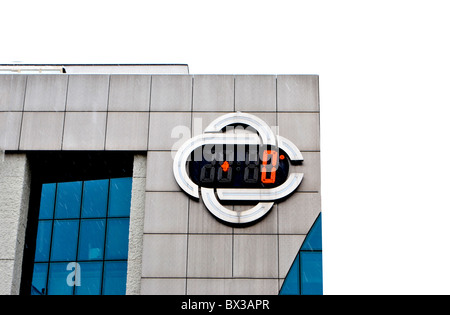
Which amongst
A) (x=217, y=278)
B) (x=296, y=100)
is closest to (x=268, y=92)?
(x=296, y=100)

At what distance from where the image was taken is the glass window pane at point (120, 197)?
812 inches

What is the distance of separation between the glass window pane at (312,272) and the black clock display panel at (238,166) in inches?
83.3

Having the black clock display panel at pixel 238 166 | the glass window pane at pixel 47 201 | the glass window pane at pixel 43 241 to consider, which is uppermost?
the black clock display panel at pixel 238 166

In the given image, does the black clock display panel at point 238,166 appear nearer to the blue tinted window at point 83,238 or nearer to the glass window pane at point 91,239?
the blue tinted window at point 83,238

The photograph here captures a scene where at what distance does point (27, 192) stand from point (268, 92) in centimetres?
733

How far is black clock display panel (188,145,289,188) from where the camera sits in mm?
18984

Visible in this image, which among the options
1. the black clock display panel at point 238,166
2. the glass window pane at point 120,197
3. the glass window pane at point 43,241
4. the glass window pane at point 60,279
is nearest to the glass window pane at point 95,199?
the glass window pane at point 120,197

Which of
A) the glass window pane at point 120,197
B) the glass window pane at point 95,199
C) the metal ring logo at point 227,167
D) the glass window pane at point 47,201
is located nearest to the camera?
the metal ring logo at point 227,167

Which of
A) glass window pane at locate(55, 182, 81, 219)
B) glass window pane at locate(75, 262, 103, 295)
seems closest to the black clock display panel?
glass window pane at locate(75, 262, 103, 295)

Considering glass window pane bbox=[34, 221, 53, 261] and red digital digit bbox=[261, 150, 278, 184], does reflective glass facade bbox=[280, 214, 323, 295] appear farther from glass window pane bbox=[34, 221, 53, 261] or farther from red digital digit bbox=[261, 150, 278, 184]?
glass window pane bbox=[34, 221, 53, 261]

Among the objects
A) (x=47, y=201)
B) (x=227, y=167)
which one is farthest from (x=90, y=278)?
(x=227, y=167)

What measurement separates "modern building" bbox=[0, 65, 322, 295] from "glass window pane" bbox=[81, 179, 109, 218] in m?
0.03
